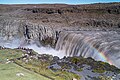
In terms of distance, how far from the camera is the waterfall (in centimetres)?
1941

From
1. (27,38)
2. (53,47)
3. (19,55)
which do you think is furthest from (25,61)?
(27,38)

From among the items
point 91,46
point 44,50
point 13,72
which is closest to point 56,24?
point 44,50

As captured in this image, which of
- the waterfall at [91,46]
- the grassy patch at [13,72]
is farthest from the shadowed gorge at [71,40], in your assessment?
the grassy patch at [13,72]

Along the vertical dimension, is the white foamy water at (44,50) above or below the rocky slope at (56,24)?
below

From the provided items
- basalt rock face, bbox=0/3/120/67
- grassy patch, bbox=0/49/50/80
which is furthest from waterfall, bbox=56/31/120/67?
grassy patch, bbox=0/49/50/80

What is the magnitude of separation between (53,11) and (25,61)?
2664 cm

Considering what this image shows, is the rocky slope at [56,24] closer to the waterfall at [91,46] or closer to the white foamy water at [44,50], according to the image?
the white foamy water at [44,50]

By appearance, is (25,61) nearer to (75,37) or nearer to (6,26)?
(75,37)

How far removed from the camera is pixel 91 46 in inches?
882

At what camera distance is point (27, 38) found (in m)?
32.7

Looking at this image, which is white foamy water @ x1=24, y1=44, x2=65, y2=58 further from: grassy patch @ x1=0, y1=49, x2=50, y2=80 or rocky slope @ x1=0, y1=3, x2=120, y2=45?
grassy patch @ x1=0, y1=49, x2=50, y2=80

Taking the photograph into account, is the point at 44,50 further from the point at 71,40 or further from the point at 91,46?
the point at 91,46

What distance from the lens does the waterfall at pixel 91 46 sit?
19.4m

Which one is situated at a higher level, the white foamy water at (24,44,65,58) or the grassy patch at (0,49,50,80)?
the grassy patch at (0,49,50,80)
